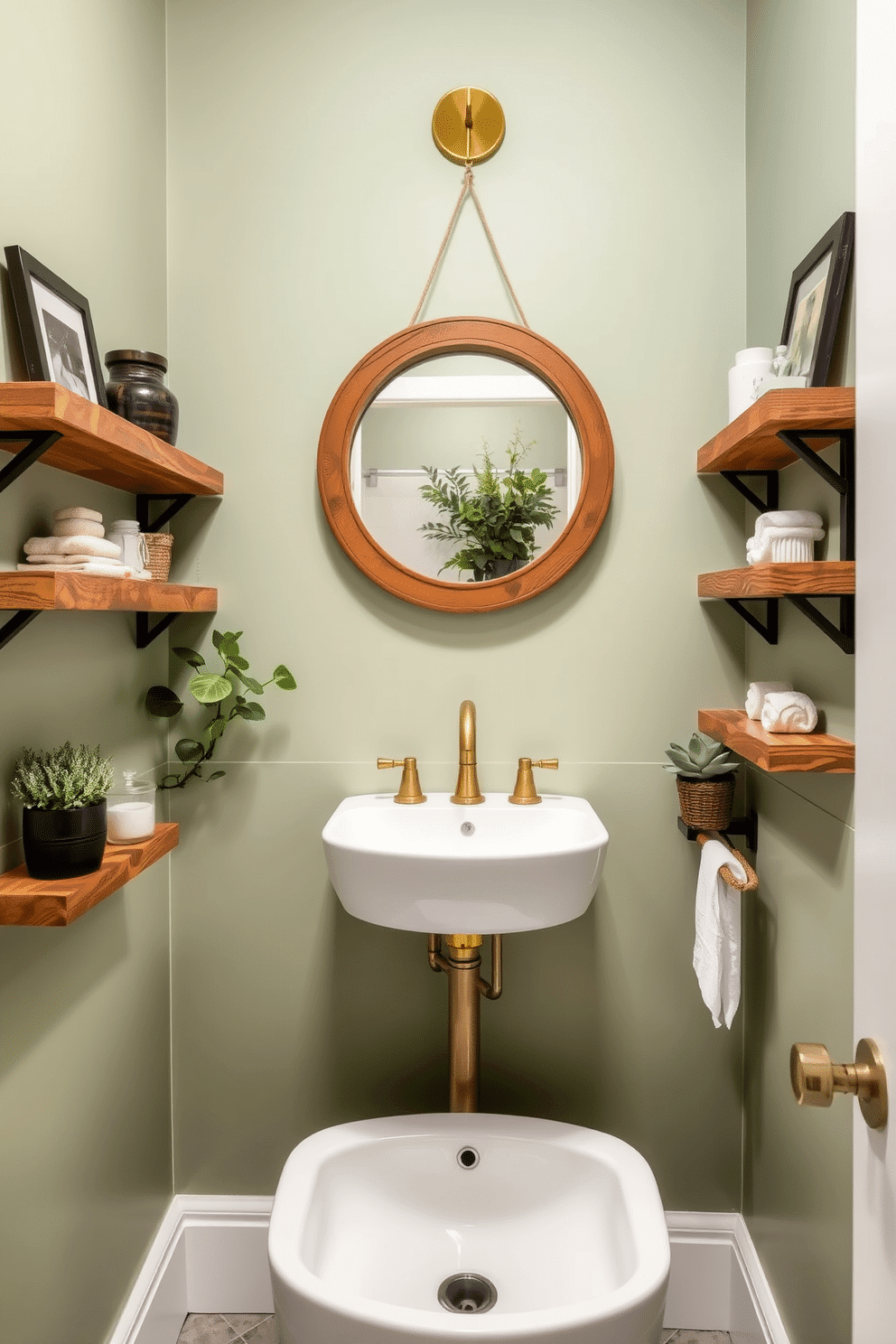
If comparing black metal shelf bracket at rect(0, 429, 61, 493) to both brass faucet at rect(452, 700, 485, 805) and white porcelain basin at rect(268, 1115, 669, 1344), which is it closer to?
brass faucet at rect(452, 700, 485, 805)

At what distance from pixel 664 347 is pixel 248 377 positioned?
815mm

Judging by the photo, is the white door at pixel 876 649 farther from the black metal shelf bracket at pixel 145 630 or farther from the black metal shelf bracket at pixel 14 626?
the black metal shelf bracket at pixel 145 630

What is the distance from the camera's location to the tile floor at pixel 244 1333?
160 centimetres

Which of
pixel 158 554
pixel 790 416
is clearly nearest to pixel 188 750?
pixel 158 554

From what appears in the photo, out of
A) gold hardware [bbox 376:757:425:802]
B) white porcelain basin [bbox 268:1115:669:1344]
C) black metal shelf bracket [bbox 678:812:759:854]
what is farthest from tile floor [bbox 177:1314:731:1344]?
gold hardware [bbox 376:757:425:802]

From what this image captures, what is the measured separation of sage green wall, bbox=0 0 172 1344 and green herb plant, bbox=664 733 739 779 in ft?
3.25

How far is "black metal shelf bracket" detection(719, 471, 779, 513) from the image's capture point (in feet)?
5.04

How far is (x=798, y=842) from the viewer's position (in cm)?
136

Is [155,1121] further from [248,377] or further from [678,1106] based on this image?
[248,377]

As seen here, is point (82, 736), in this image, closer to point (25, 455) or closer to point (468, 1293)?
point (25, 455)

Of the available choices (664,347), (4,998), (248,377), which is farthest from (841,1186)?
(248,377)

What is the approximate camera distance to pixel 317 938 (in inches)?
66.9

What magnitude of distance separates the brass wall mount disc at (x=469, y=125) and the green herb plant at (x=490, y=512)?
0.54 metres

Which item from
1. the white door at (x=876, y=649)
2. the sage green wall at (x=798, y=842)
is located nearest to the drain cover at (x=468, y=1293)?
the sage green wall at (x=798, y=842)
